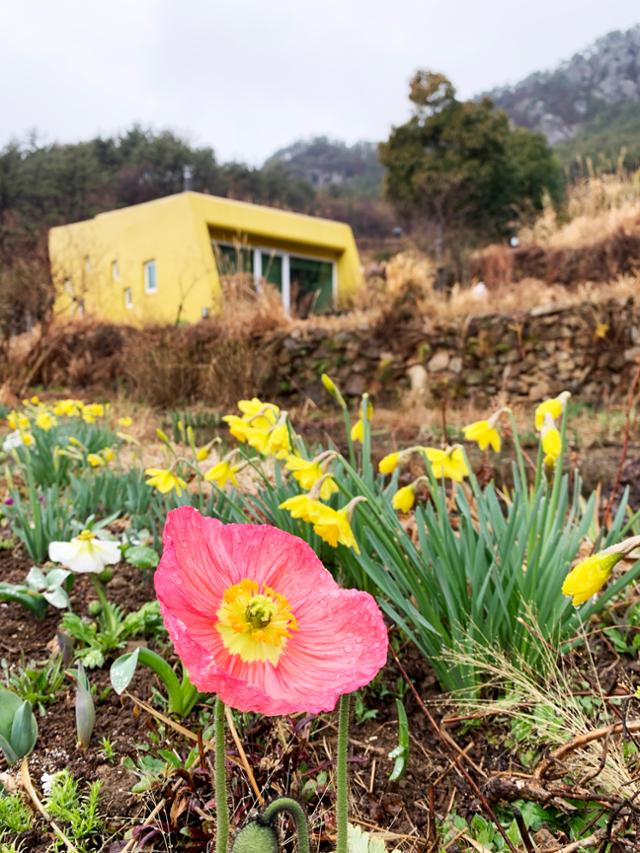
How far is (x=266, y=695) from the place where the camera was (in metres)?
0.55

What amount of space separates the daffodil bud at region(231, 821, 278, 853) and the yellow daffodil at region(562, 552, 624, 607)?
1.29ft

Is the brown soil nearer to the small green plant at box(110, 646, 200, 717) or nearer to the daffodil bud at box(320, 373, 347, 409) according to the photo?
the small green plant at box(110, 646, 200, 717)

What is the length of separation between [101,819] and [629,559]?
138 cm

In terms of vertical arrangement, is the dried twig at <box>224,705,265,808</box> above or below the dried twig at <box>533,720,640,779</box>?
below

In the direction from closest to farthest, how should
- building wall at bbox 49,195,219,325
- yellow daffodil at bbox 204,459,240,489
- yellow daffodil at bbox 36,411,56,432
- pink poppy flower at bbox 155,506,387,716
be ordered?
1. pink poppy flower at bbox 155,506,387,716
2. yellow daffodil at bbox 204,459,240,489
3. yellow daffodil at bbox 36,411,56,432
4. building wall at bbox 49,195,219,325

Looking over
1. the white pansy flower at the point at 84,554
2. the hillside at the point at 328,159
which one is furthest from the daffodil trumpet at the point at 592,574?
the hillside at the point at 328,159

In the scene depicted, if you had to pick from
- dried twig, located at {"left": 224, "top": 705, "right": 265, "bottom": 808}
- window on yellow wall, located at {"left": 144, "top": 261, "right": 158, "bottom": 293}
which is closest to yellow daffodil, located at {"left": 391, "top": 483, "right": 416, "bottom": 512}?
dried twig, located at {"left": 224, "top": 705, "right": 265, "bottom": 808}

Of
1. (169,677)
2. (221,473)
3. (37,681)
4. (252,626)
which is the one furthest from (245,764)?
(221,473)

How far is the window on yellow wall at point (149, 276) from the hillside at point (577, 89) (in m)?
38.5

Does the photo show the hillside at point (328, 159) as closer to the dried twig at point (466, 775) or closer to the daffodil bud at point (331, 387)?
the daffodil bud at point (331, 387)

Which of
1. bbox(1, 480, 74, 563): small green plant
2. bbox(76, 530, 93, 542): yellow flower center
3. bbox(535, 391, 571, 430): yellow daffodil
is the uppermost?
bbox(535, 391, 571, 430): yellow daffodil

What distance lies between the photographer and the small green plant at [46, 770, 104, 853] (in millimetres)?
856

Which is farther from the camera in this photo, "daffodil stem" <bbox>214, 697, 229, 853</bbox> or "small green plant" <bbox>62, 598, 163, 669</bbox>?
"small green plant" <bbox>62, 598, 163, 669</bbox>

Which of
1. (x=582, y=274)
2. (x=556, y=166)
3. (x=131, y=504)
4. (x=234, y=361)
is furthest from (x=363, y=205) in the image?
(x=131, y=504)
